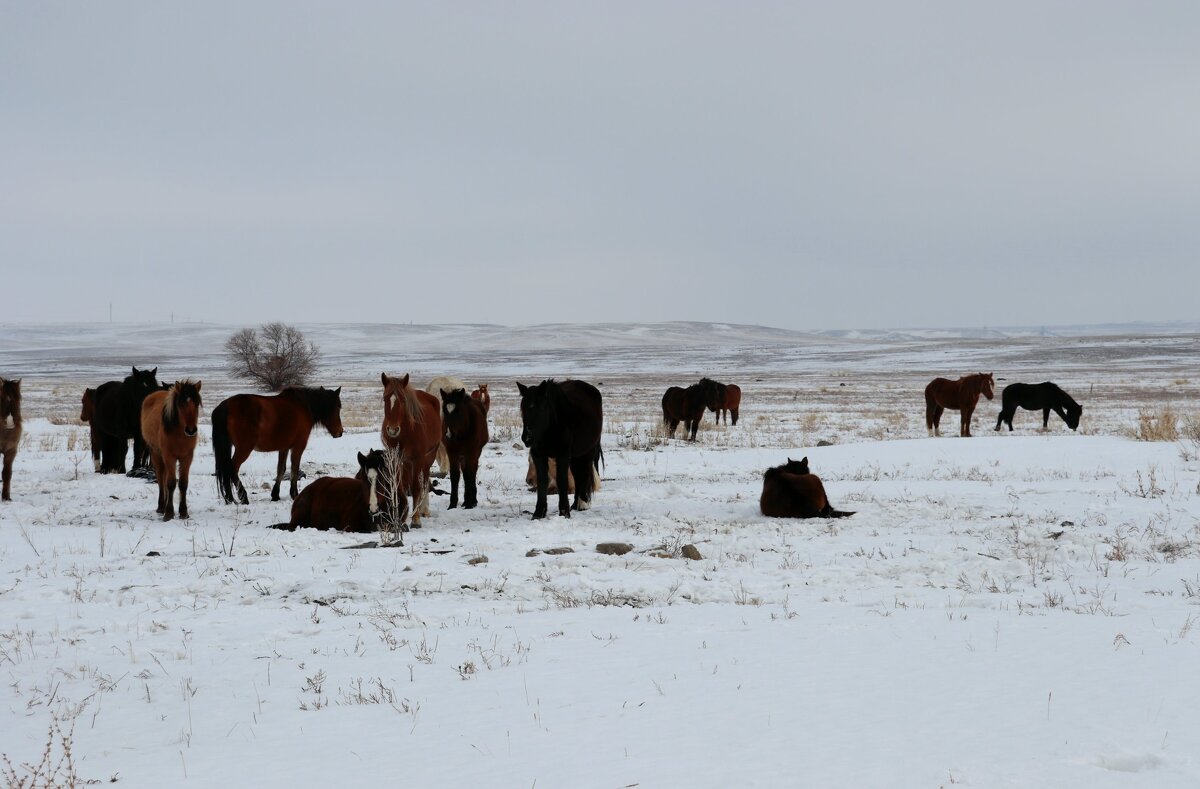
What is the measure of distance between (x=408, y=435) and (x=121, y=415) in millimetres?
6661

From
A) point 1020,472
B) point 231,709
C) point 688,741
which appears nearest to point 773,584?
point 688,741

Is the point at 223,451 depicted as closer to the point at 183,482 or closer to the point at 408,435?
the point at 183,482

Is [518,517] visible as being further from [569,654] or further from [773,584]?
[569,654]

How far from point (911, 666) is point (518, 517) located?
21.0ft

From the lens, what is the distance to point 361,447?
1762 cm

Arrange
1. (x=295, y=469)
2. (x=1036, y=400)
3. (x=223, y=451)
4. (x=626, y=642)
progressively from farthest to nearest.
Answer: (x=1036, y=400) → (x=295, y=469) → (x=223, y=451) → (x=626, y=642)

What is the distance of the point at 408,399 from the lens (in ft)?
31.7

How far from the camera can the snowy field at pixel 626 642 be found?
11.0ft

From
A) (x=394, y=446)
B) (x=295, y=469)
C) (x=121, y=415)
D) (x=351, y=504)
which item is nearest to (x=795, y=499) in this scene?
(x=394, y=446)

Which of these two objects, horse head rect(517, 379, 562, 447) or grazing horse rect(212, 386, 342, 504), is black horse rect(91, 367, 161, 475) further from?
horse head rect(517, 379, 562, 447)

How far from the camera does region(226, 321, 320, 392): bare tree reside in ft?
165

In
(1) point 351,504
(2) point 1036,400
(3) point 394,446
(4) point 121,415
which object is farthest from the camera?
(2) point 1036,400

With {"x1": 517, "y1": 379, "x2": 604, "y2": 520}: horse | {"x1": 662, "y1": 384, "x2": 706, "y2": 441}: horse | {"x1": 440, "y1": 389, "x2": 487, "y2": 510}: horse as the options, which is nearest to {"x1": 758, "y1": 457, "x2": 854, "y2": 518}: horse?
{"x1": 517, "y1": 379, "x2": 604, "y2": 520}: horse

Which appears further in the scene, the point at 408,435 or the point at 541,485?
the point at 541,485
